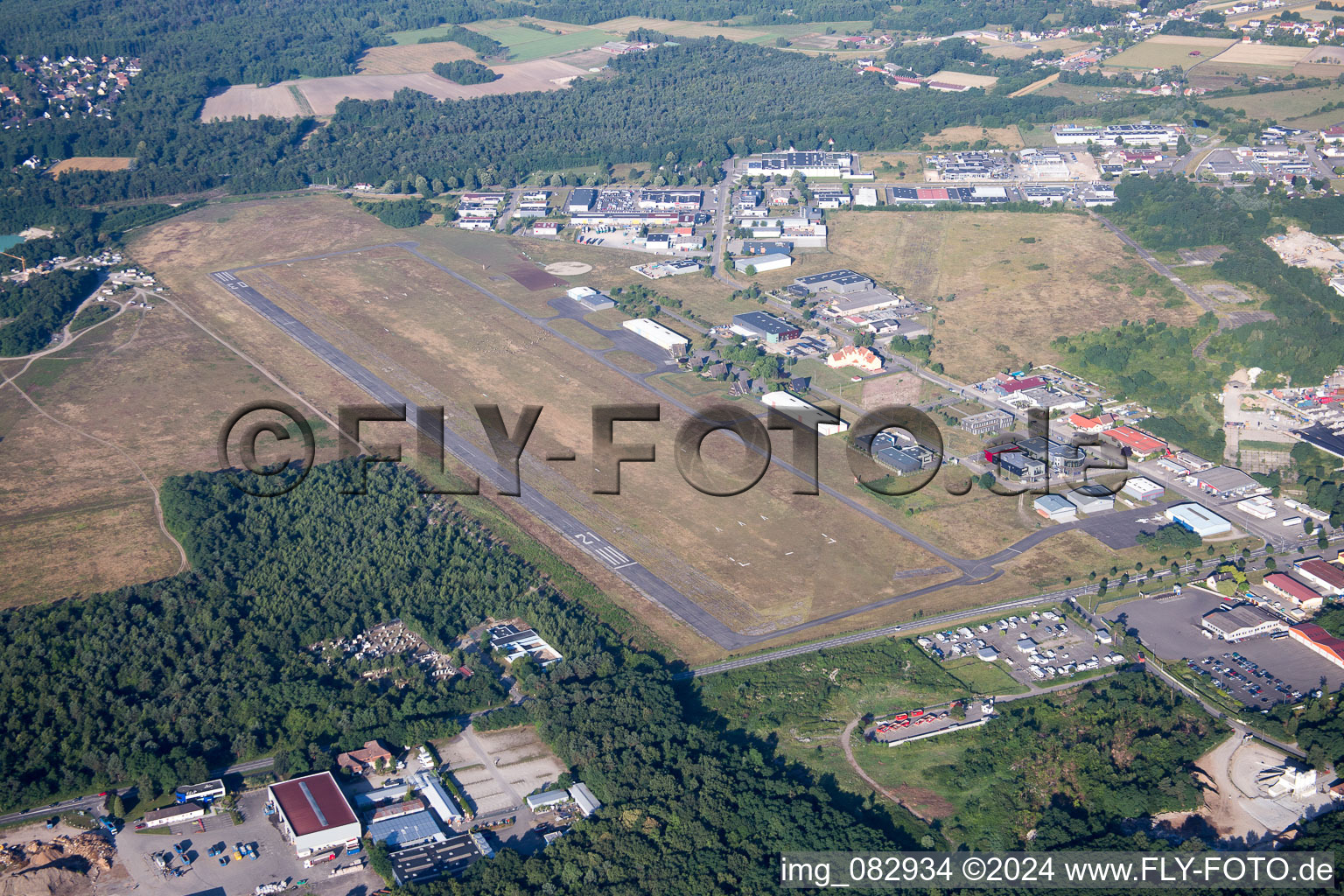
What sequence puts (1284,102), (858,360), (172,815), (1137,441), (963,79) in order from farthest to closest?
(963,79)
(1284,102)
(858,360)
(1137,441)
(172,815)

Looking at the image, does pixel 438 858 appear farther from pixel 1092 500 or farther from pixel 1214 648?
pixel 1092 500

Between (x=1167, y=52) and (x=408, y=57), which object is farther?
(x=408, y=57)

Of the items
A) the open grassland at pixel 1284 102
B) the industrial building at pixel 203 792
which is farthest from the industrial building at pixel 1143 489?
the open grassland at pixel 1284 102

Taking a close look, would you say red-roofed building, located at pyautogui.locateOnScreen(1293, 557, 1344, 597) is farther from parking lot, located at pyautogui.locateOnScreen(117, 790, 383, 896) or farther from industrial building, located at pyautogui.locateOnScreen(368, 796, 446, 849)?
parking lot, located at pyautogui.locateOnScreen(117, 790, 383, 896)

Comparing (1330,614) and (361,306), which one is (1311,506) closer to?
(1330,614)

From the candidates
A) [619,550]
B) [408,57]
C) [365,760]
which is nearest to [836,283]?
[619,550]

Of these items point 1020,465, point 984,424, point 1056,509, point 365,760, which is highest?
point 984,424
